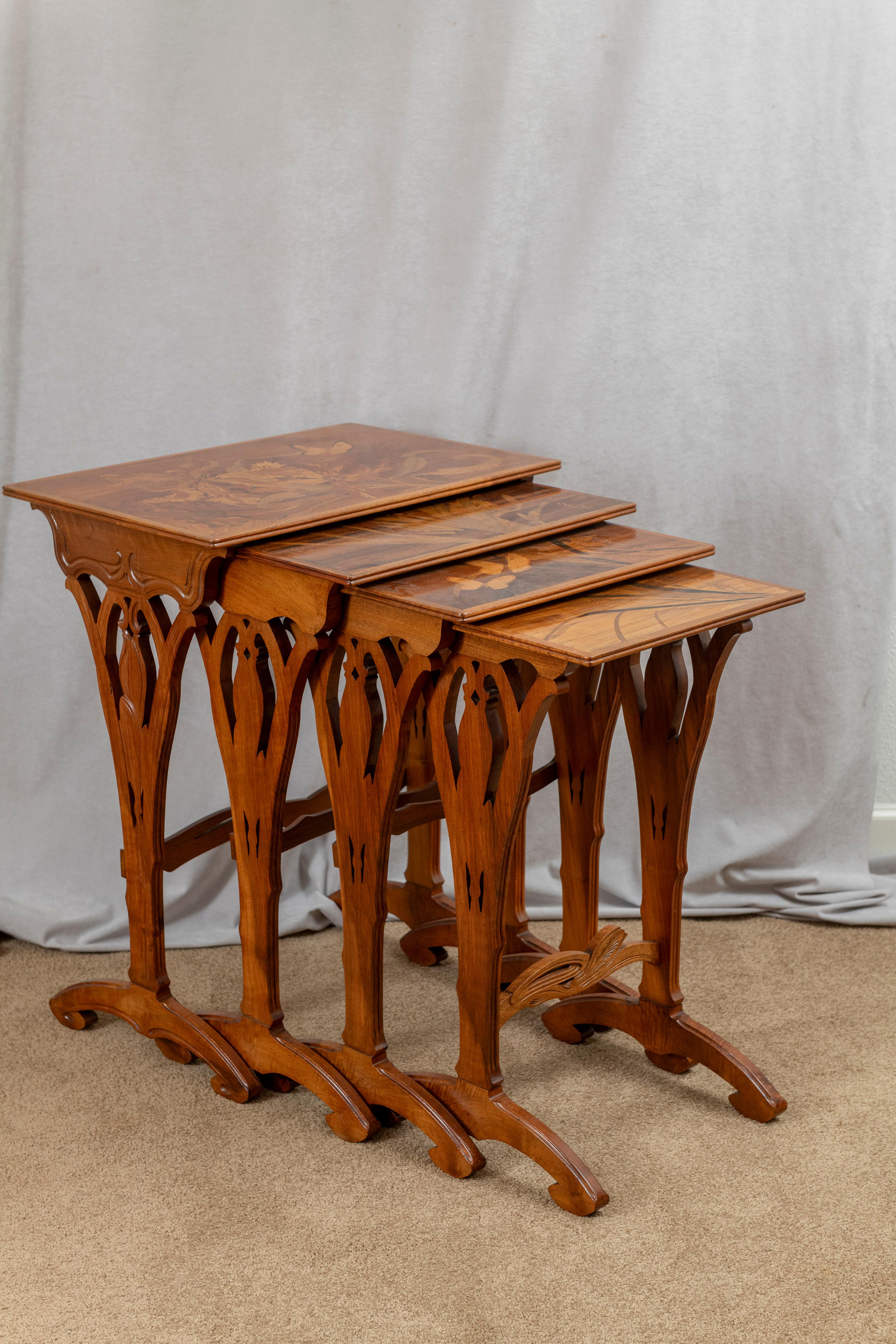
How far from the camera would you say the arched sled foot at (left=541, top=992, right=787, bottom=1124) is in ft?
7.34

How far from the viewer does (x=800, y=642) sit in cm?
295

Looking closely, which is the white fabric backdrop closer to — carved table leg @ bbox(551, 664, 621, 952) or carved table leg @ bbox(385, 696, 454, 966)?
carved table leg @ bbox(385, 696, 454, 966)

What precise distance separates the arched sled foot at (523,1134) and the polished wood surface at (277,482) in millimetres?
866

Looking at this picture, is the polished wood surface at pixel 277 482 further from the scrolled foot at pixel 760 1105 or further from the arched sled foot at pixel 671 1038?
the scrolled foot at pixel 760 1105

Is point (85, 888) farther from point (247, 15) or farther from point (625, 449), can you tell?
point (247, 15)

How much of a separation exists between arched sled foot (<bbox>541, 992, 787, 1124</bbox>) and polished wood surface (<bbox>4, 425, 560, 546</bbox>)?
89cm

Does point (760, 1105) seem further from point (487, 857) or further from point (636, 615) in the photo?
point (636, 615)

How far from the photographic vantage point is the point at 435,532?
2.11 metres

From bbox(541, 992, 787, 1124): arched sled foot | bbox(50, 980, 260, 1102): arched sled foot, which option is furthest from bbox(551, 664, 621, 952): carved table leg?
bbox(50, 980, 260, 1102): arched sled foot

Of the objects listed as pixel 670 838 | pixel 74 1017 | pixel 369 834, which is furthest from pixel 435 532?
pixel 74 1017

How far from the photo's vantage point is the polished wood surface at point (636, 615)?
5.84 feet

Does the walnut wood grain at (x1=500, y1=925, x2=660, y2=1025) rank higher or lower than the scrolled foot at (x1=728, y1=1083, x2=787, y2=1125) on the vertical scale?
higher

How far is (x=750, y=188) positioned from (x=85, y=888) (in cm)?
194

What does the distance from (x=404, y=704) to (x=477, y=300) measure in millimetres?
1134
